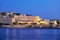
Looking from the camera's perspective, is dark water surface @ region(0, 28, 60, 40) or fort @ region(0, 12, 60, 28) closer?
dark water surface @ region(0, 28, 60, 40)

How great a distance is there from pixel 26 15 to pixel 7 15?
5019mm

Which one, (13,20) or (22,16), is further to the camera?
(22,16)

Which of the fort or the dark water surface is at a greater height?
the fort

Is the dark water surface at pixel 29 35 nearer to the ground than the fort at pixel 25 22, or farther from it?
nearer to the ground

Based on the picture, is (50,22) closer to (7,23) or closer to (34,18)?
(34,18)

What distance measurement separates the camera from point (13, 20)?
66.2 metres

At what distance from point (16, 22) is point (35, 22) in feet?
15.8

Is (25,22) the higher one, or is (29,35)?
(25,22)

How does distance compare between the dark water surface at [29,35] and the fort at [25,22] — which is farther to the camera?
the fort at [25,22]

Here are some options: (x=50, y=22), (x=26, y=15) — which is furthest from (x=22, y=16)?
(x=50, y=22)

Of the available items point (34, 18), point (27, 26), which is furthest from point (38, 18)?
point (27, 26)

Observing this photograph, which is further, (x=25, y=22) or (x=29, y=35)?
(x=25, y=22)

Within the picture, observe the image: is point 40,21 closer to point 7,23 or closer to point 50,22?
point 50,22

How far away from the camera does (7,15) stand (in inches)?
2844
